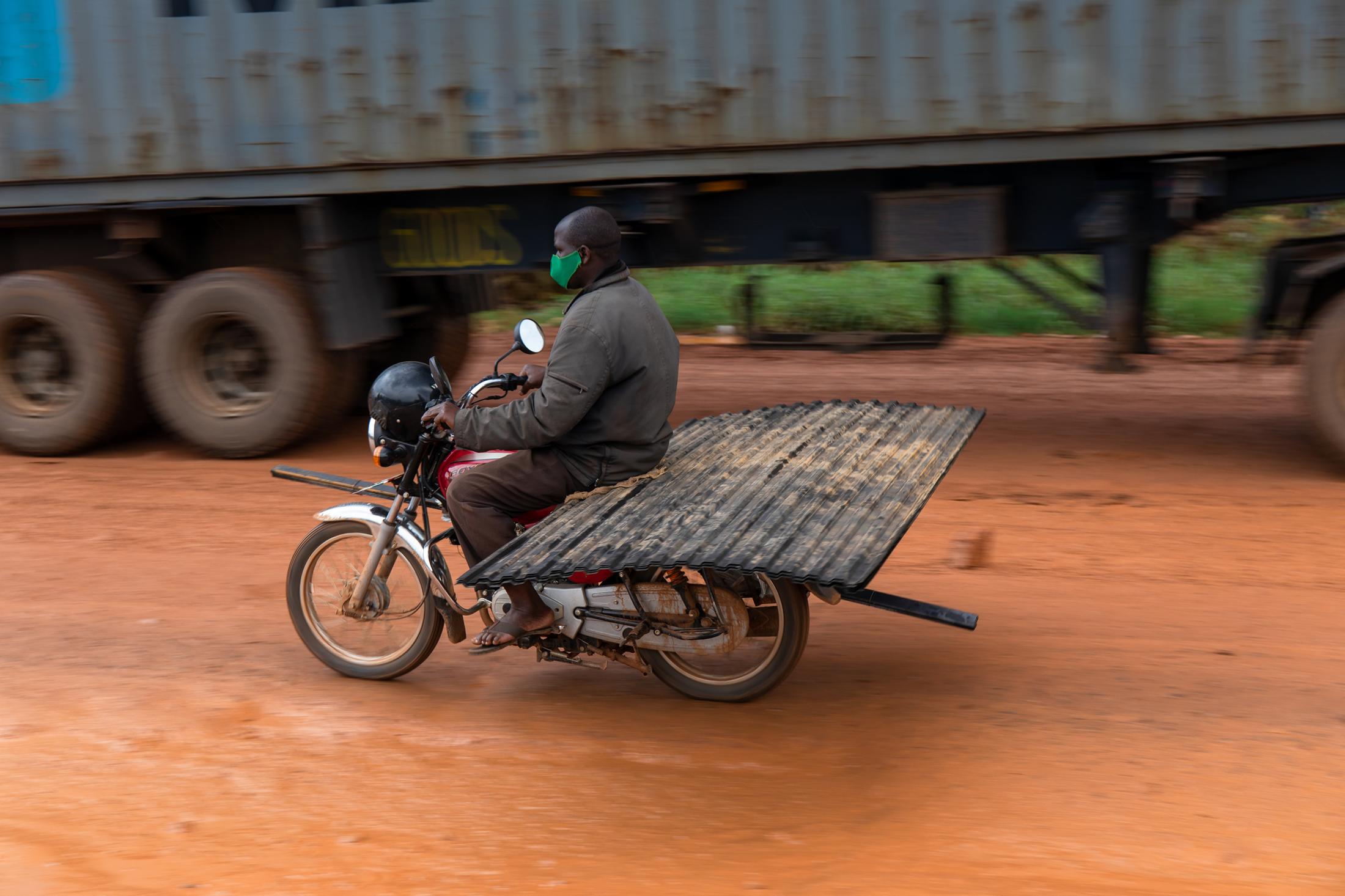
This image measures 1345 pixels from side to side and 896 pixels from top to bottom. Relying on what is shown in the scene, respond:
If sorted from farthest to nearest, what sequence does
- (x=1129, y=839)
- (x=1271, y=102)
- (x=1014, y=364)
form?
(x=1014, y=364)
(x=1271, y=102)
(x=1129, y=839)

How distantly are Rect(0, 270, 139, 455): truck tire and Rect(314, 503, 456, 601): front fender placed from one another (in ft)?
16.1

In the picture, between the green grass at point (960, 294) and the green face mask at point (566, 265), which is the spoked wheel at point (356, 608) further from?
the green grass at point (960, 294)

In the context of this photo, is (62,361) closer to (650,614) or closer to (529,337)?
(529,337)

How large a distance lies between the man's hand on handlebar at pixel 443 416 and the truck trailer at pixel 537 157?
3.95 metres

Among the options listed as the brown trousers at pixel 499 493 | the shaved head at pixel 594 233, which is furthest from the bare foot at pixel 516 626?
the shaved head at pixel 594 233

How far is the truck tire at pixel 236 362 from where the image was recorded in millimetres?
8703

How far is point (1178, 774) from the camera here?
389cm

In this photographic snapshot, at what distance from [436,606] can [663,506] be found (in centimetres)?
98

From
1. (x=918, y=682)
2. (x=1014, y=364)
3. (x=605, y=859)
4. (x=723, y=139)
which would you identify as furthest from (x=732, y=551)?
(x=1014, y=364)

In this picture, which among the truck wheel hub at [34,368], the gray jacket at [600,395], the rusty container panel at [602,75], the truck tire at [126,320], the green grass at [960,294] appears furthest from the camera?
the green grass at [960,294]

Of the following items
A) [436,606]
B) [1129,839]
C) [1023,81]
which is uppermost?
[1023,81]

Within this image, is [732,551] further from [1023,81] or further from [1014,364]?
[1014,364]

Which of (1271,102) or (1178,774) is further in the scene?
(1271,102)

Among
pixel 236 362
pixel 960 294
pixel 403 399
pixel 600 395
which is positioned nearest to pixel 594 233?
pixel 600 395
